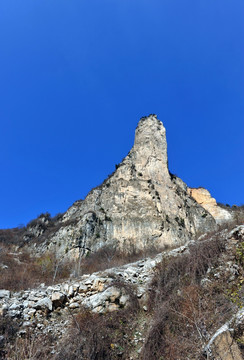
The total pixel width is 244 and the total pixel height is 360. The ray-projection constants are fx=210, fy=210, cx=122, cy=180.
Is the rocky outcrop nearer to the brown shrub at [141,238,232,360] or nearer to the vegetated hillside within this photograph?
the brown shrub at [141,238,232,360]

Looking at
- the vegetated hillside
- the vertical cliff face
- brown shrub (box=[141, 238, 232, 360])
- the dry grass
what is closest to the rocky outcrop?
the vertical cliff face

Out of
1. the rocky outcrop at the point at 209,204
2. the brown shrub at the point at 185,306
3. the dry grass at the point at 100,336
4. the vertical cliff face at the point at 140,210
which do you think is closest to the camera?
the brown shrub at the point at 185,306

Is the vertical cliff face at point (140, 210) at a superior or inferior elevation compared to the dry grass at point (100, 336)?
superior

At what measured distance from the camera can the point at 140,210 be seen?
28.5m

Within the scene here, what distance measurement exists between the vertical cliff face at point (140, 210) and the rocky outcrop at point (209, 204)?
4.69 m

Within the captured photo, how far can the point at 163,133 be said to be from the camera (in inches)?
1455

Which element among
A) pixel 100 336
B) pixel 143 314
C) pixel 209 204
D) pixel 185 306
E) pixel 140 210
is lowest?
pixel 100 336

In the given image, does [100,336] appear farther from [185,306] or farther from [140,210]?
[140,210]

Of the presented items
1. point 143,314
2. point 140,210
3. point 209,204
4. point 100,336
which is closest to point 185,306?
point 143,314

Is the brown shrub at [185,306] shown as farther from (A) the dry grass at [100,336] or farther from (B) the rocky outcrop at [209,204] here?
(B) the rocky outcrop at [209,204]

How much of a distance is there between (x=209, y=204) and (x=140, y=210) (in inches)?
688

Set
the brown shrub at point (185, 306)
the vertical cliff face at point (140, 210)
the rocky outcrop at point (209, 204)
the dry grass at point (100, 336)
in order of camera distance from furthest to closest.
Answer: the rocky outcrop at point (209, 204), the vertical cliff face at point (140, 210), the dry grass at point (100, 336), the brown shrub at point (185, 306)

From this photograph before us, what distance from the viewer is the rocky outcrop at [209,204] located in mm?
35672

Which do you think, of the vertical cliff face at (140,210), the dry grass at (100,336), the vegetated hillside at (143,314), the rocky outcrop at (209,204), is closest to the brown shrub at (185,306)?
Result: the vegetated hillside at (143,314)
